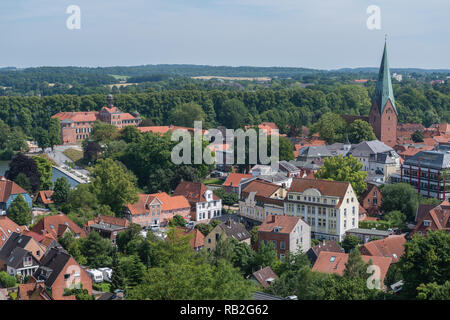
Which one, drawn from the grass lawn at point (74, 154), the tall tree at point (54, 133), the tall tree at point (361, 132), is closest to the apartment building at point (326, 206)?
the tall tree at point (361, 132)

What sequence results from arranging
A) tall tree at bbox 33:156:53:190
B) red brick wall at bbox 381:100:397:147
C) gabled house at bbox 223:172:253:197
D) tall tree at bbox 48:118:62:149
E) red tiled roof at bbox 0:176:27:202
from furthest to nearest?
tall tree at bbox 48:118:62:149 < red brick wall at bbox 381:100:397:147 < tall tree at bbox 33:156:53:190 < gabled house at bbox 223:172:253:197 < red tiled roof at bbox 0:176:27:202

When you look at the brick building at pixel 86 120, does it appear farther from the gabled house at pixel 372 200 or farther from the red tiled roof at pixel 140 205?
the gabled house at pixel 372 200

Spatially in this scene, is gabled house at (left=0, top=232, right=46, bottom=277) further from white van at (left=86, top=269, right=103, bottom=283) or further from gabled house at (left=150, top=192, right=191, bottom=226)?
gabled house at (left=150, top=192, right=191, bottom=226)

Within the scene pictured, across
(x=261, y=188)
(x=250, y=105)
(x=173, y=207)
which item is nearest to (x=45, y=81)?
(x=250, y=105)

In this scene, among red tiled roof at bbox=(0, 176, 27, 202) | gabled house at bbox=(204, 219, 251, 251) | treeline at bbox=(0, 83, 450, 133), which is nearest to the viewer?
gabled house at bbox=(204, 219, 251, 251)

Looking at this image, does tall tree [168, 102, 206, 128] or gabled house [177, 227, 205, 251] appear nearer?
gabled house [177, 227, 205, 251]

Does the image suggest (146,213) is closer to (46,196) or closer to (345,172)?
(46,196)

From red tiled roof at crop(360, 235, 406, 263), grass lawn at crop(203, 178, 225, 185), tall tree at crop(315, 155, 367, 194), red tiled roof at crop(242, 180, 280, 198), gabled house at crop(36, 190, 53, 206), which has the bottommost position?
grass lawn at crop(203, 178, 225, 185)

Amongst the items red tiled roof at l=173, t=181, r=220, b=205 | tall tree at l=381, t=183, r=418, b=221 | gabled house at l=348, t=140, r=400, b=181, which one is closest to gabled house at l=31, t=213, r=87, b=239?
red tiled roof at l=173, t=181, r=220, b=205
